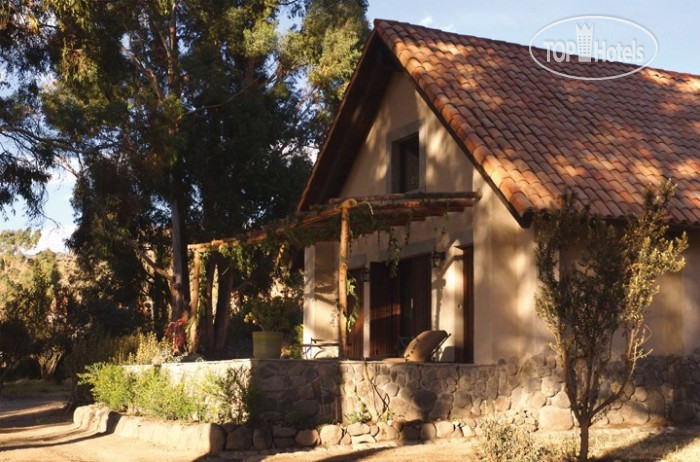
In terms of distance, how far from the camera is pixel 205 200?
29281 millimetres

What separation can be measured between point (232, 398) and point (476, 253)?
435 cm

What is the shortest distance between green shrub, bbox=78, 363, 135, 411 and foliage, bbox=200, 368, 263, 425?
351cm

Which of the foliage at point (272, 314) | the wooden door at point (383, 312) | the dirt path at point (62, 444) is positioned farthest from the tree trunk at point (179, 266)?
the foliage at point (272, 314)

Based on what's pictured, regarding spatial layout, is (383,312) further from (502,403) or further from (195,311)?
(502,403)

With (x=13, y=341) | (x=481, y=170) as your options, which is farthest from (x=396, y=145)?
(x=13, y=341)

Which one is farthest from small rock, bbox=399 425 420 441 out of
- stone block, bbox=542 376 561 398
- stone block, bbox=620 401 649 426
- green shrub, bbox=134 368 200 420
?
stone block, bbox=620 401 649 426

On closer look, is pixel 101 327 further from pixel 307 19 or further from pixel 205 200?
pixel 307 19

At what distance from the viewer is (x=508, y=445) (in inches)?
391

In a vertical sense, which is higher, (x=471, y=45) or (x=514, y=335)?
(x=471, y=45)

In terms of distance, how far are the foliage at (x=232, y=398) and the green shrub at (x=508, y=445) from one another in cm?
354

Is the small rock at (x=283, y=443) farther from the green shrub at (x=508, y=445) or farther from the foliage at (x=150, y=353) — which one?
the foliage at (x=150, y=353)

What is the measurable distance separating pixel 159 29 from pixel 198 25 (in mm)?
1590

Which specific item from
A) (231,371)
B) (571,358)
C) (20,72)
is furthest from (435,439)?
(20,72)

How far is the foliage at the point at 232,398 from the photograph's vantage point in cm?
1254
